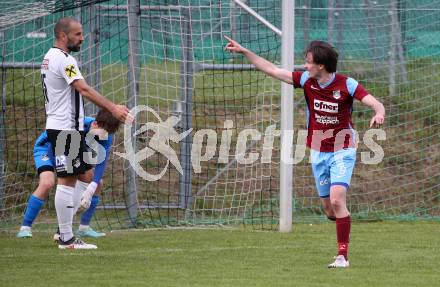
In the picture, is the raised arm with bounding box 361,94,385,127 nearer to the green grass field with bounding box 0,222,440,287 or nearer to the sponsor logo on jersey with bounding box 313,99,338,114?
the sponsor logo on jersey with bounding box 313,99,338,114

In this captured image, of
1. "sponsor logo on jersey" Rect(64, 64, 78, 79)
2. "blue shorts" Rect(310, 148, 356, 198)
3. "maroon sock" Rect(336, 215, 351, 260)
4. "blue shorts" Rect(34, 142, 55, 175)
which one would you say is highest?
"sponsor logo on jersey" Rect(64, 64, 78, 79)

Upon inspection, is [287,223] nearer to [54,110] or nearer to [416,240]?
[416,240]

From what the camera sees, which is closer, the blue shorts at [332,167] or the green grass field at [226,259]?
the green grass field at [226,259]

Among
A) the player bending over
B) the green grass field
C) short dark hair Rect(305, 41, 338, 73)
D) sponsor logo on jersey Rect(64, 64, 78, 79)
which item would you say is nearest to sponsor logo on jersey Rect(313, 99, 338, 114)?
short dark hair Rect(305, 41, 338, 73)

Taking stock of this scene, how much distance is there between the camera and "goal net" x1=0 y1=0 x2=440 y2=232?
40.6 ft

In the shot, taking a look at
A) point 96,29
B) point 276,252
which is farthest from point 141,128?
point 276,252

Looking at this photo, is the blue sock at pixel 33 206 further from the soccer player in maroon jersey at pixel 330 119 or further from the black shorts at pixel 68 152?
the soccer player in maroon jersey at pixel 330 119

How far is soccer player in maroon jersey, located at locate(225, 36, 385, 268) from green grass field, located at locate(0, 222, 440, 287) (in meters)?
0.64

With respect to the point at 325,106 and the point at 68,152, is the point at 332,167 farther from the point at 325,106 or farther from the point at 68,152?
the point at 68,152

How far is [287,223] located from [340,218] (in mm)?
2802

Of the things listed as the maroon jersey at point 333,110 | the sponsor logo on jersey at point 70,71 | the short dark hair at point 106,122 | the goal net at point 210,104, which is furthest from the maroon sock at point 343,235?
the goal net at point 210,104

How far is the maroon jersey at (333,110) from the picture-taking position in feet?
28.1

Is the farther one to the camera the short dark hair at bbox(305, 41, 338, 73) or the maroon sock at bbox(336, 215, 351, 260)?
the short dark hair at bbox(305, 41, 338, 73)

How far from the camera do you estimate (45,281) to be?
739 cm
